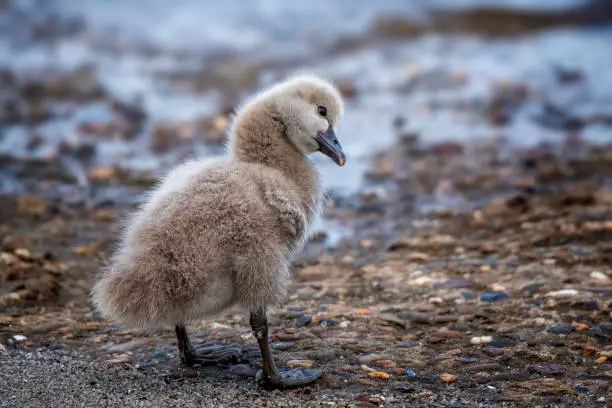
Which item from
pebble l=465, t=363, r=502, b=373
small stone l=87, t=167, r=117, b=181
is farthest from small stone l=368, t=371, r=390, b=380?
small stone l=87, t=167, r=117, b=181

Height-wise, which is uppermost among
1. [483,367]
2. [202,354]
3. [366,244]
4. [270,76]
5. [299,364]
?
[270,76]

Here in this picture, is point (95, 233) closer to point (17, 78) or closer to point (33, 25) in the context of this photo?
point (17, 78)

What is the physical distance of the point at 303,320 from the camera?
5.83 m

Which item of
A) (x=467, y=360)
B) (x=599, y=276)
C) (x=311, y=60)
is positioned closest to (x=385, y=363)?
(x=467, y=360)

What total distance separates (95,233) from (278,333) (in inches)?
114

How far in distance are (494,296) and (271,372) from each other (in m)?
2.06

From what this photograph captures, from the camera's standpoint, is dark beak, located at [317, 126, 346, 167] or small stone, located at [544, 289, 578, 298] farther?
small stone, located at [544, 289, 578, 298]

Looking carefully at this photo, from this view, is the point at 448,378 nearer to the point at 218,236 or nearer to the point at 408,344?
the point at 408,344

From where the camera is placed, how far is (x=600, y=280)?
6312 mm

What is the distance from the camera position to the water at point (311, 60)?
11109 millimetres

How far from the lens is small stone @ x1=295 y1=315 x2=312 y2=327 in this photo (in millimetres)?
5797

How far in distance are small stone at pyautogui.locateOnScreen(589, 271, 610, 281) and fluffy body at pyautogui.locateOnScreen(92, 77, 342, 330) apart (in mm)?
2490

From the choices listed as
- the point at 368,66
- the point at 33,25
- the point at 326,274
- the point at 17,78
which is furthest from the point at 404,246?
the point at 33,25

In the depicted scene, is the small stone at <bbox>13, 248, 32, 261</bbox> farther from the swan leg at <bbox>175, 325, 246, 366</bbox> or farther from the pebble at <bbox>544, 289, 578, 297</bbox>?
the pebble at <bbox>544, 289, 578, 297</bbox>
